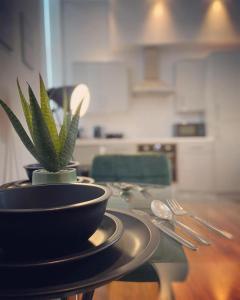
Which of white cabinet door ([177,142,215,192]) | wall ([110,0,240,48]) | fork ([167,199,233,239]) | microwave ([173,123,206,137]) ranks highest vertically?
wall ([110,0,240,48])

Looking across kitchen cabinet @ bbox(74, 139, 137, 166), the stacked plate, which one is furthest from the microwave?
the stacked plate

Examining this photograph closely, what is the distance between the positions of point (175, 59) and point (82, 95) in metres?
3.55

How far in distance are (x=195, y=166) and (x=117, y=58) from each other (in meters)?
2.10

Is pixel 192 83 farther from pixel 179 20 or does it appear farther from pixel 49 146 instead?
pixel 49 146

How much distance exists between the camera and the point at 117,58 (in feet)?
13.9

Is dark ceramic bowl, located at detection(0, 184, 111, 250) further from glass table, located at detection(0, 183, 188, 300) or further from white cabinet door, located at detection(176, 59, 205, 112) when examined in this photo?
white cabinet door, located at detection(176, 59, 205, 112)

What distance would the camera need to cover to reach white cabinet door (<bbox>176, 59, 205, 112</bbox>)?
13.3 feet

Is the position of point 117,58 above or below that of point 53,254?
above

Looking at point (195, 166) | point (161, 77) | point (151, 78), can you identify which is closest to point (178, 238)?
point (195, 166)

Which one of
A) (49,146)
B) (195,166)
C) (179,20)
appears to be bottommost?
(195,166)

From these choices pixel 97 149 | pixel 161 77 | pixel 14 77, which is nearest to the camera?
pixel 14 77

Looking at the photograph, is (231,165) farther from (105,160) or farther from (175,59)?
(105,160)

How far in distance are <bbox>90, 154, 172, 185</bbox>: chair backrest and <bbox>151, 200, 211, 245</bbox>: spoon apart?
745mm

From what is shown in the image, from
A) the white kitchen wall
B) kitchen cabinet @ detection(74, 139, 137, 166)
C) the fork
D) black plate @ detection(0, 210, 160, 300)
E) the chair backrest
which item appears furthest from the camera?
the white kitchen wall
